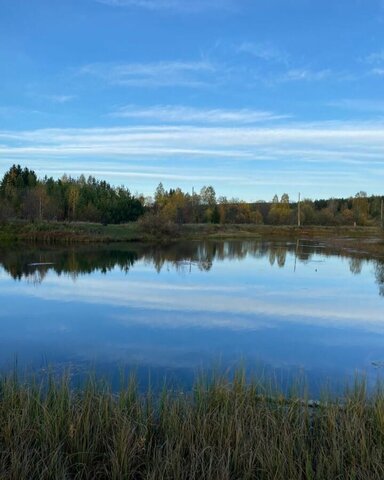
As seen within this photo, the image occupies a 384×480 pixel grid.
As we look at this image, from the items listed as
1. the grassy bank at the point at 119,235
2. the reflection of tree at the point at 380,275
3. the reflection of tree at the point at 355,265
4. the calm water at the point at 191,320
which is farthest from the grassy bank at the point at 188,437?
the grassy bank at the point at 119,235

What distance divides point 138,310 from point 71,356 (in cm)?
464

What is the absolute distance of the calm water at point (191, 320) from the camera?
344 inches

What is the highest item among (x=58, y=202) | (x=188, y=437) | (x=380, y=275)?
(x=58, y=202)

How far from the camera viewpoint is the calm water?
28.6 ft

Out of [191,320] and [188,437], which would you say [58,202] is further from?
[188,437]

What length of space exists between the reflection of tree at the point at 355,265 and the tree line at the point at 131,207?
23.2 meters

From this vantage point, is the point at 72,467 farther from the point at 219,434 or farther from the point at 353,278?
the point at 353,278

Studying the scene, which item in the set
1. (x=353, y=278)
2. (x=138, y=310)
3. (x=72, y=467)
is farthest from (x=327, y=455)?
(x=353, y=278)

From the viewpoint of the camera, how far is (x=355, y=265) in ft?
86.4

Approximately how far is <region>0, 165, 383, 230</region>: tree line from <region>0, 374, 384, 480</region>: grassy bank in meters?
42.9

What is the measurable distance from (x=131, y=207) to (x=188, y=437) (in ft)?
212

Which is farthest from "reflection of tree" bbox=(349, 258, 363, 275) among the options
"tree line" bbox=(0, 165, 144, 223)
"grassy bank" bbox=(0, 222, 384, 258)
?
"tree line" bbox=(0, 165, 144, 223)

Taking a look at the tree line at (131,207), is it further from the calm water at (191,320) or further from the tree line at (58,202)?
the calm water at (191,320)

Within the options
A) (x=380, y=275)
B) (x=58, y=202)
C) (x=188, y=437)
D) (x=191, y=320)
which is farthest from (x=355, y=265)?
(x=58, y=202)
